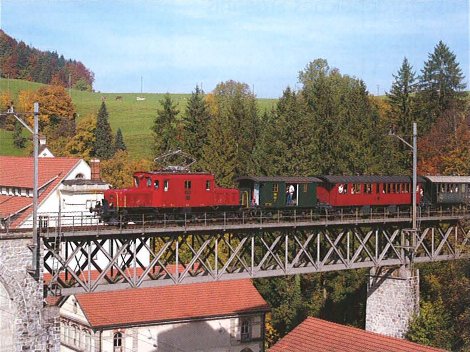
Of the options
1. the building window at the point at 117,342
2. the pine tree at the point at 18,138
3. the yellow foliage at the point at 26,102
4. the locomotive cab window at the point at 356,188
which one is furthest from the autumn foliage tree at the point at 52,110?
the locomotive cab window at the point at 356,188

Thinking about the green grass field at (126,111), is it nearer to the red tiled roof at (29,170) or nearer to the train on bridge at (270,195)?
the red tiled roof at (29,170)

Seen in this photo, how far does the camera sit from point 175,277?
117 ft

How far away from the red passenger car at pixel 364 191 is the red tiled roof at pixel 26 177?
18.5 meters

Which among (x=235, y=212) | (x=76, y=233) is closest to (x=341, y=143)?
(x=235, y=212)

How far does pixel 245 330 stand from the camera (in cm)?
5200

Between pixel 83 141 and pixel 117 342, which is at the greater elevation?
pixel 83 141

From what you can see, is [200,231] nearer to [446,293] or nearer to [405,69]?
[446,293]

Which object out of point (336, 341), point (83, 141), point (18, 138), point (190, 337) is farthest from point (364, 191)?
point (18, 138)

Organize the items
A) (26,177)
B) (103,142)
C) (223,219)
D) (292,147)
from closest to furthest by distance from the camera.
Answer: (223,219), (26,177), (292,147), (103,142)

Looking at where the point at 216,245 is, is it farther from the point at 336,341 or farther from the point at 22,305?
the point at 22,305

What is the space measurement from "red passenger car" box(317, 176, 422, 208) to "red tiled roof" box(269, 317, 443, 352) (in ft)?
38.9

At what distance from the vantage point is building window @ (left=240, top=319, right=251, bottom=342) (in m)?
51.8

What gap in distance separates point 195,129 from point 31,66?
3542 inches

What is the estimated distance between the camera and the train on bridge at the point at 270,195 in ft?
127
